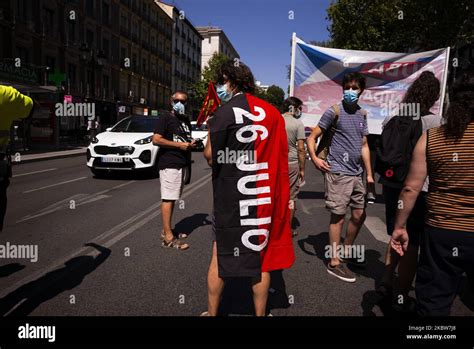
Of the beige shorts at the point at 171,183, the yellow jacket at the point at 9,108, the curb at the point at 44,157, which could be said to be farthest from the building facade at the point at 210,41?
the yellow jacket at the point at 9,108

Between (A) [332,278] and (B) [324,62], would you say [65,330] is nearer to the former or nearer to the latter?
(A) [332,278]

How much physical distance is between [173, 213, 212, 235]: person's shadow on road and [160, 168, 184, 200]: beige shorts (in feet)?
2.75

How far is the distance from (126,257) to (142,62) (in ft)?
154

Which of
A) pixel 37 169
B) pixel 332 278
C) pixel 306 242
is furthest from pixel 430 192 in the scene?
pixel 37 169

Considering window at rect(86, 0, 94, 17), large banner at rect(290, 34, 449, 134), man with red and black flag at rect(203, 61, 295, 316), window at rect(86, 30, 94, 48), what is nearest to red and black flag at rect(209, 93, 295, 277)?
man with red and black flag at rect(203, 61, 295, 316)

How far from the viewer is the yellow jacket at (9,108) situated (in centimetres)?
263

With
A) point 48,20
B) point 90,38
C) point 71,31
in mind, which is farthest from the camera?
point 90,38

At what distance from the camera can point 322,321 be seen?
8.98 ft

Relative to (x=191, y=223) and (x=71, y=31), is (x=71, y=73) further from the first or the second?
(x=191, y=223)

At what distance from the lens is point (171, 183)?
15.7 feet

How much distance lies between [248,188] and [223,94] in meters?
0.71

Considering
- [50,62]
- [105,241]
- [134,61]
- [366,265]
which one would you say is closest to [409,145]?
[366,265]

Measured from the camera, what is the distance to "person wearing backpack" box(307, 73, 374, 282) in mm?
3900

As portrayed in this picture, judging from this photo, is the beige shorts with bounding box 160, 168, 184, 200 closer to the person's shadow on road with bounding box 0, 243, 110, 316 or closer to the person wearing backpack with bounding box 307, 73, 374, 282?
the person's shadow on road with bounding box 0, 243, 110, 316
